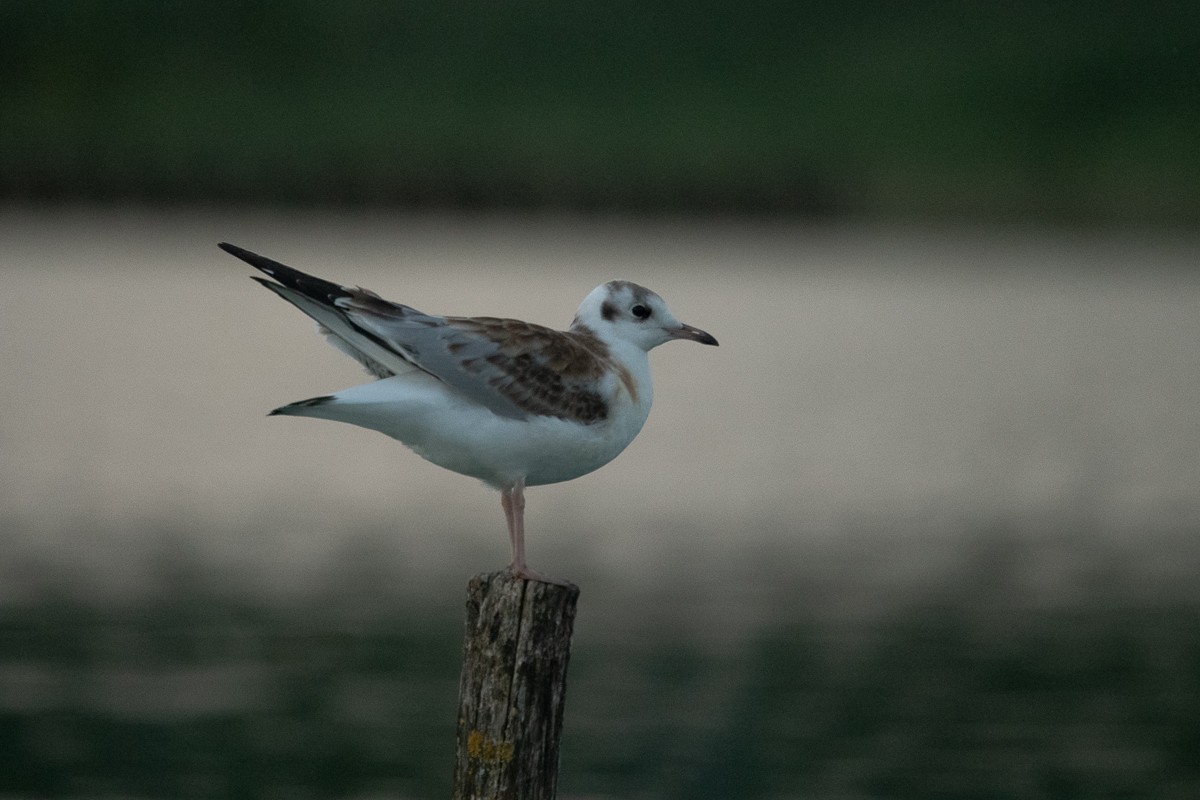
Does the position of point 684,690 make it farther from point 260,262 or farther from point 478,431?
point 260,262

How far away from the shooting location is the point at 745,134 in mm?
62219

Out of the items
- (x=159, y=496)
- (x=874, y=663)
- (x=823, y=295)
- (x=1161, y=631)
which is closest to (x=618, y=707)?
(x=874, y=663)

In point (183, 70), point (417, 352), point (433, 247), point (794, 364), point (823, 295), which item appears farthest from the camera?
point (183, 70)

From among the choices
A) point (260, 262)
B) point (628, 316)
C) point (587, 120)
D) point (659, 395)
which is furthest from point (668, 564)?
point (587, 120)

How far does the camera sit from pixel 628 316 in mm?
7996

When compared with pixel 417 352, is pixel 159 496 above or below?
above

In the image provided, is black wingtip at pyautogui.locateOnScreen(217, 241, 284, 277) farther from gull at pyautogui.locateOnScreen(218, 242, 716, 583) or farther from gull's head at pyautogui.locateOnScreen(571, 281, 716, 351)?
gull's head at pyautogui.locateOnScreen(571, 281, 716, 351)

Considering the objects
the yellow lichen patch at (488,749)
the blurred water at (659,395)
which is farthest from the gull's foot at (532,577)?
the blurred water at (659,395)

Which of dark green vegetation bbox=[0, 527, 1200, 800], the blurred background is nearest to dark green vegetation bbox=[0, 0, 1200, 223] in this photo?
the blurred background

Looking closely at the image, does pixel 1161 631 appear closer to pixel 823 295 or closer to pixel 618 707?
pixel 618 707

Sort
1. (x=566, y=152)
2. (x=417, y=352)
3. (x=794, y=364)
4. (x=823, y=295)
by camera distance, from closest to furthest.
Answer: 1. (x=417, y=352)
2. (x=794, y=364)
3. (x=823, y=295)
4. (x=566, y=152)

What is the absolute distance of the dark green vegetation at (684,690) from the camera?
1339 cm

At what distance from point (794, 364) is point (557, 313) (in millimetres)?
4009

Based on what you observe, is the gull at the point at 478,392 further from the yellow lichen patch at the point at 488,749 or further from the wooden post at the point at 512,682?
the yellow lichen patch at the point at 488,749
